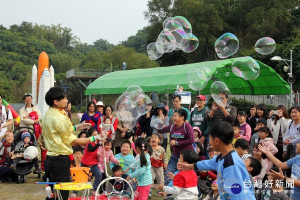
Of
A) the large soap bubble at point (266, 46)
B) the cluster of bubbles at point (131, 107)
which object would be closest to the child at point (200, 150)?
the cluster of bubbles at point (131, 107)

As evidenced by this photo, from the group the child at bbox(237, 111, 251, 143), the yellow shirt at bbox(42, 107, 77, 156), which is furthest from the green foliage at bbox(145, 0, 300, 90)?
the yellow shirt at bbox(42, 107, 77, 156)

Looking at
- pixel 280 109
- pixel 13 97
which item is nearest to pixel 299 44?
pixel 280 109

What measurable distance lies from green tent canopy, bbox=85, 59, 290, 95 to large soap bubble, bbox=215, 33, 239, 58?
7.26m

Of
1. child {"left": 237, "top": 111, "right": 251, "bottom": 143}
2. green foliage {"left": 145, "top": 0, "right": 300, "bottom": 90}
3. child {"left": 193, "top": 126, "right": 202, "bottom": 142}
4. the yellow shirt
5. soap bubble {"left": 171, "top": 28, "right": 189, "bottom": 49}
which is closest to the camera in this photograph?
the yellow shirt

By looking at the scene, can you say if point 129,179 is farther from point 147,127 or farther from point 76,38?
point 76,38

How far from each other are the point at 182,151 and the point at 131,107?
2714 millimetres

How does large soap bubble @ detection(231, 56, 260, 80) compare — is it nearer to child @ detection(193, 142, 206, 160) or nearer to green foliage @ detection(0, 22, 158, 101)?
child @ detection(193, 142, 206, 160)

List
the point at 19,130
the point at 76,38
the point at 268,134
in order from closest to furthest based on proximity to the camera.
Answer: the point at 268,134 → the point at 19,130 → the point at 76,38

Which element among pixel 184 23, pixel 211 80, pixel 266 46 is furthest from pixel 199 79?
pixel 211 80

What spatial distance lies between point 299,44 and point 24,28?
3046 inches

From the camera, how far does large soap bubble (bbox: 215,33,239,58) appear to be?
9.41 metres

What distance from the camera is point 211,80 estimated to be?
64.7 ft

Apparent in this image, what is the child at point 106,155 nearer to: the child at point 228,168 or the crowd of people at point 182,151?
the crowd of people at point 182,151

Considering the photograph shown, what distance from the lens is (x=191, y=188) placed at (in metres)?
4.79
